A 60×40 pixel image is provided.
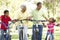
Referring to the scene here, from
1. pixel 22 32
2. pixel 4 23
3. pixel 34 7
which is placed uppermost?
pixel 34 7

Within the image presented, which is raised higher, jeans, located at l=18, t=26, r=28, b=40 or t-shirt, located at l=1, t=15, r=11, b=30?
t-shirt, located at l=1, t=15, r=11, b=30

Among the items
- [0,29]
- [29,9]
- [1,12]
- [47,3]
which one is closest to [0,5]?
[1,12]

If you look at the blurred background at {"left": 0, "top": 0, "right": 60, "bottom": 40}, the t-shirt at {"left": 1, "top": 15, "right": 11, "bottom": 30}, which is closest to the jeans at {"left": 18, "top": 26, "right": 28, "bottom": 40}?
the t-shirt at {"left": 1, "top": 15, "right": 11, "bottom": 30}

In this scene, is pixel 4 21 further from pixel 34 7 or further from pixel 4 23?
pixel 34 7

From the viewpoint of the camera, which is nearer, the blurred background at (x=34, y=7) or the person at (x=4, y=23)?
the person at (x=4, y=23)

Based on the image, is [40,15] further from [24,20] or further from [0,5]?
[0,5]

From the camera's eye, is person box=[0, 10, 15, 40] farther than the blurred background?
No

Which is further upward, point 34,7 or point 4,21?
point 34,7

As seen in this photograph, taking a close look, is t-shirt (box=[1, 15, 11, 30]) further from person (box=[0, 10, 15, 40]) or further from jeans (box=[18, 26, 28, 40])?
jeans (box=[18, 26, 28, 40])

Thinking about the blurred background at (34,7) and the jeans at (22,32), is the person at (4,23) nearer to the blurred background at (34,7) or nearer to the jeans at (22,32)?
the jeans at (22,32)

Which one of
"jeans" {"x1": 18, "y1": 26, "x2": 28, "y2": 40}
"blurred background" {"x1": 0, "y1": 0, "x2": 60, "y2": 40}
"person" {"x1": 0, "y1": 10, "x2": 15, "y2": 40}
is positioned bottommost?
"jeans" {"x1": 18, "y1": 26, "x2": 28, "y2": 40}

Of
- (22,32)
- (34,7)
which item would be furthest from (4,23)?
(34,7)

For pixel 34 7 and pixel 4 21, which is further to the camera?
pixel 34 7

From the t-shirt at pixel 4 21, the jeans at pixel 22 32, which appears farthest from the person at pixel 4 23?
the jeans at pixel 22 32
